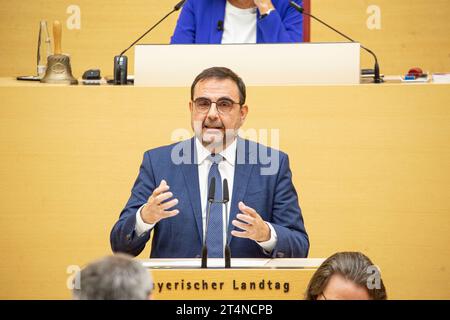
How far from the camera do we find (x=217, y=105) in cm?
326

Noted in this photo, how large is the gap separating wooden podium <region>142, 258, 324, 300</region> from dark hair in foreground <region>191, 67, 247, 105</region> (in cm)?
74

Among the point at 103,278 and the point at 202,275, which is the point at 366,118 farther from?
the point at 103,278

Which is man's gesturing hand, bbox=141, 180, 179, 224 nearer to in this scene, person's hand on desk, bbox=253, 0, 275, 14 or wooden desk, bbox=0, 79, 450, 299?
wooden desk, bbox=0, 79, 450, 299

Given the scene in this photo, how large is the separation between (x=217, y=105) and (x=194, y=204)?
33 cm

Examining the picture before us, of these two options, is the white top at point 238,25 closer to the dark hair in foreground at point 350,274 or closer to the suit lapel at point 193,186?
the suit lapel at point 193,186

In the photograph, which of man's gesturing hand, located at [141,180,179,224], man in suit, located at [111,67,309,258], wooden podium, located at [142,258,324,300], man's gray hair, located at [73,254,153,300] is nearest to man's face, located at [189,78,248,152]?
man in suit, located at [111,67,309,258]

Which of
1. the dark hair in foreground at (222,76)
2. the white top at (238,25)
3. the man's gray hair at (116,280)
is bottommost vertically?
the man's gray hair at (116,280)

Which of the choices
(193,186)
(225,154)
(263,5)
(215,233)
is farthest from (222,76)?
(263,5)

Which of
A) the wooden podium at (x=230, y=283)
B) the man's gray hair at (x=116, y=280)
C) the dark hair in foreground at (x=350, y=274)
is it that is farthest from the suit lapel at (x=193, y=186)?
the man's gray hair at (x=116, y=280)

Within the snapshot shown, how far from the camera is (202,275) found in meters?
2.75

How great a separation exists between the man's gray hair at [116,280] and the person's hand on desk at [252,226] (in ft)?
3.86

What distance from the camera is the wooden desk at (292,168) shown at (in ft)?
11.3

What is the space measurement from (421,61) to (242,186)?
2.69m
